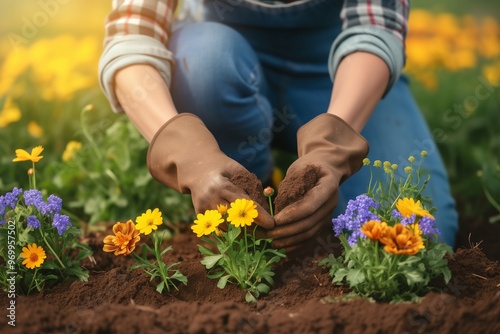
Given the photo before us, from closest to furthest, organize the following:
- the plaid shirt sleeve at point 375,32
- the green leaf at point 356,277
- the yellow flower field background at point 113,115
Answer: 1. the green leaf at point 356,277
2. the plaid shirt sleeve at point 375,32
3. the yellow flower field background at point 113,115

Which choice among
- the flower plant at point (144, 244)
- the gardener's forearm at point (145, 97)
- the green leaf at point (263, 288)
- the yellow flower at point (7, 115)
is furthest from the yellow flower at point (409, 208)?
the yellow flower at point (7, 115)

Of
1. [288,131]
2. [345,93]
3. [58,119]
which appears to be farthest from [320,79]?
[58,119]

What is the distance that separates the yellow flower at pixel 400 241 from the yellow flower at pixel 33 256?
0.78 metres

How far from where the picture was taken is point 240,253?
1555 mm

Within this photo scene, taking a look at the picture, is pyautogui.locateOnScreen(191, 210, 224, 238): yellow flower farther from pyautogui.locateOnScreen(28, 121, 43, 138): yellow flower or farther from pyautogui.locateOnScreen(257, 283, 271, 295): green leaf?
pyautogui.locateOnScreen(28, 121, 43, 138): yellow flower

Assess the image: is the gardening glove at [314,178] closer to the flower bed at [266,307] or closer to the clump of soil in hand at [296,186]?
the clump of soil in hand at [296,186]

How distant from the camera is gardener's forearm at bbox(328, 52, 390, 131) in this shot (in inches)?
71.7

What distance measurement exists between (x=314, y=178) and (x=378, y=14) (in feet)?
2.17

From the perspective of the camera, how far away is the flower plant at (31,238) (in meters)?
1.58

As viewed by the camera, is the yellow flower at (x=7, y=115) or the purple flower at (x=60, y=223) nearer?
the purple flower at (x=60, y=223)

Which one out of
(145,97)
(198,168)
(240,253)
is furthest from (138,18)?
(240,253)

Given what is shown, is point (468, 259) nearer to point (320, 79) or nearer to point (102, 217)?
point (320, 79)

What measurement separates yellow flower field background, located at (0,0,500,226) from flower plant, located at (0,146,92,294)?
0.68 meters

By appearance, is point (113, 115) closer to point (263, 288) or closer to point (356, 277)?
point (263, 288)
